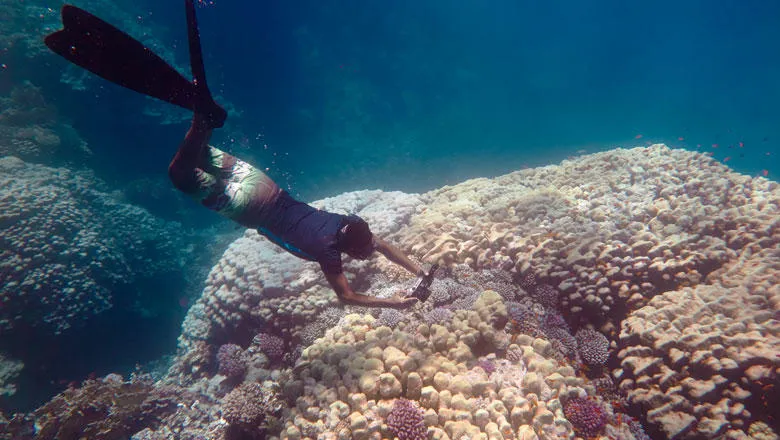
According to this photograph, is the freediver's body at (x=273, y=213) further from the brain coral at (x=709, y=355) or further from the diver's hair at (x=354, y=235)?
the brain coral at (x=709, y=355)

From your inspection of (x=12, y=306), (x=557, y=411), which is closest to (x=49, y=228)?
(x=12, y=306)

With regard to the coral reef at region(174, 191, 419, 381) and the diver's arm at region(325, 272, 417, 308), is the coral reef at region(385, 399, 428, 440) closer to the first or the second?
the diver's arm at region(325, 272, 417, 308)

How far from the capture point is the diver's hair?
382cm

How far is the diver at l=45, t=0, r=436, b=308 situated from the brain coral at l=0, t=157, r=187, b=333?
9.60 m

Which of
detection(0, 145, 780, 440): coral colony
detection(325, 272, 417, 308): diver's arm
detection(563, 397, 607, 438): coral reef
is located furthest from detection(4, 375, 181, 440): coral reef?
detection(563, 397, 607, 438): coral reef

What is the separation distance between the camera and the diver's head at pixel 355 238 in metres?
3.83

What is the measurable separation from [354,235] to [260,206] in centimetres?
152

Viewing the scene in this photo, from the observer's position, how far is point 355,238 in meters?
3.88

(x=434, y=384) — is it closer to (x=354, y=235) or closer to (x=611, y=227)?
(x=354, y=235)

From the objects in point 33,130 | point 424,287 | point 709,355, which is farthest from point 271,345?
point 33,130

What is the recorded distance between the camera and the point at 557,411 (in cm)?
340

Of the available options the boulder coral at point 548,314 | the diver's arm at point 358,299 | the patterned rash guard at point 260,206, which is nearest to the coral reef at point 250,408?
the boulder coral at point 548,314

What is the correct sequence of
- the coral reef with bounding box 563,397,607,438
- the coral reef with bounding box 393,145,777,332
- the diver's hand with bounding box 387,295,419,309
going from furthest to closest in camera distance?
1. the coral reef with bounding box 393,145,777,332
2. the diver's hand with bounding box 387,295,419,309
3. the coral reef with bounding box 563,397,607,438

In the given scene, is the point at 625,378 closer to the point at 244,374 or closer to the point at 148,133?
the point at 244,374
